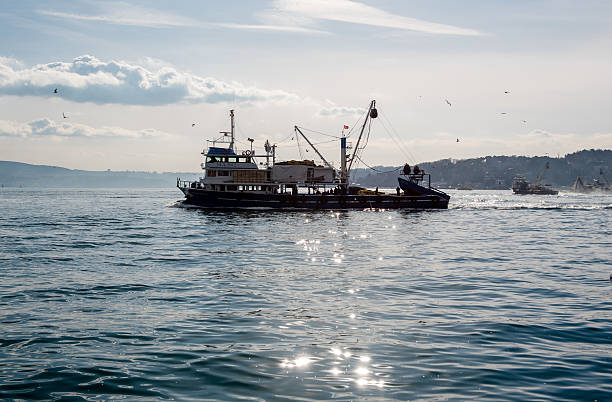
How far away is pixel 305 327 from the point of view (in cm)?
1555

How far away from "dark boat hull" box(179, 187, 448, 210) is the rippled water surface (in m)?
57.4

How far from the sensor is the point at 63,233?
5156 centimetres

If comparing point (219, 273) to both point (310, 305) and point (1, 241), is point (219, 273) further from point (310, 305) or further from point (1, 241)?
point (1, 241)

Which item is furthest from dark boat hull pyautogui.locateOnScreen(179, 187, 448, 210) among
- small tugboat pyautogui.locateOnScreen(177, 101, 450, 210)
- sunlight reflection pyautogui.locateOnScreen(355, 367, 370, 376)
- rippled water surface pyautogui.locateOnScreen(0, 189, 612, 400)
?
sunlight reflection pyautogui.locateOnScreen(355, 367, 370, 376)

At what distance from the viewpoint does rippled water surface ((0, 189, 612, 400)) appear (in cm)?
1100

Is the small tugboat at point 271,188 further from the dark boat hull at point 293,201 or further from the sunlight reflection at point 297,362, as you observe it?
the sunlight reflection at point 297,362

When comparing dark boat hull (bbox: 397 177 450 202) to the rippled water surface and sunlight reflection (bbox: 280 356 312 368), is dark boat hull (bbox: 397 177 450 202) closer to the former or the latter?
the rippled water surface

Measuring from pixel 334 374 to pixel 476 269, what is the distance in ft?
61.7

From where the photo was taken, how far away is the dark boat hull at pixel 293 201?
299 ft

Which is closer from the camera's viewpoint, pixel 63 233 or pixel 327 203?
pixel 63 233

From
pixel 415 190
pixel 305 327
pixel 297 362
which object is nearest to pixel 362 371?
pixel 297 362

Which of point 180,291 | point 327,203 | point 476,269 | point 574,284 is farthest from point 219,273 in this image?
point 327,203

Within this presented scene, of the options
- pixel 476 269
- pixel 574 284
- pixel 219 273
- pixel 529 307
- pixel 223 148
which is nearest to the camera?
pixel 529 307

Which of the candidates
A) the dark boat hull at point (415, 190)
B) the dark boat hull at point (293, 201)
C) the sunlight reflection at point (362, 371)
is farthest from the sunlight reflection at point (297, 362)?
the dark boat hull at point (415, 190)
